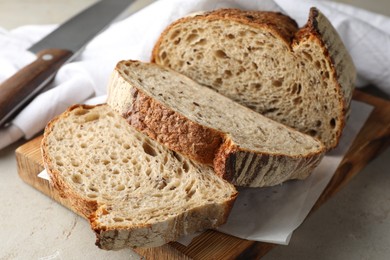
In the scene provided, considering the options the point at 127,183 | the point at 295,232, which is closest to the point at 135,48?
the point at 127,183

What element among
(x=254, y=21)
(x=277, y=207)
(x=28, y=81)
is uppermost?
(x=254, y=21)

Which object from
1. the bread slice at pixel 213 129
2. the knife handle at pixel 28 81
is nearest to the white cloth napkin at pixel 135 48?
the knife handle at pixel 28 81

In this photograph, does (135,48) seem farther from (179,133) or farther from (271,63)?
(179,133)

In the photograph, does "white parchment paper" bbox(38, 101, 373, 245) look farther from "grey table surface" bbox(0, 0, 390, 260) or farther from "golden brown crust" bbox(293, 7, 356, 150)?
"golden brown crust" bbox(293, 7, 356, 150)

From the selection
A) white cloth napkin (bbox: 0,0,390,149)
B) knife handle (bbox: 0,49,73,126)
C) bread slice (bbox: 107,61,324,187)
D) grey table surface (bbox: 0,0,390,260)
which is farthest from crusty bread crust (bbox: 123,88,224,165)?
knife handle (bbox: 0,49,73,126)

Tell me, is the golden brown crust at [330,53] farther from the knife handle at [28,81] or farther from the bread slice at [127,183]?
the knife handle at [28,81]

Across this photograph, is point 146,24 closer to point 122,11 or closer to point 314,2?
point 122,11
